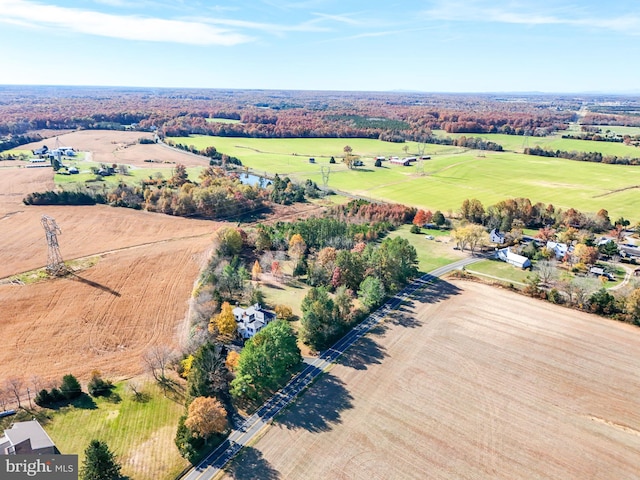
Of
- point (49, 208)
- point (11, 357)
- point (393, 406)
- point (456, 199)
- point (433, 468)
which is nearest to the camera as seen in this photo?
point (433, 468)

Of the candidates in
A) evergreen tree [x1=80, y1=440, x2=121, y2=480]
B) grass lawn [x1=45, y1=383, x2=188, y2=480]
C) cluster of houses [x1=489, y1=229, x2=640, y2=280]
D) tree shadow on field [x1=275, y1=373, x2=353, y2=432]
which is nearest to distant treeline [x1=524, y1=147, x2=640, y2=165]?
cluster of houses [x1=489, y1=229, x2=640, y2=280]

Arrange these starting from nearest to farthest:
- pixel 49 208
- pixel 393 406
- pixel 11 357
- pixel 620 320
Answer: pixel 393 406 < pixel 11 357 < pixel 620 320 < pixel 49 208

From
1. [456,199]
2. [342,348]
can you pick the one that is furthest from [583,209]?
[342,348]

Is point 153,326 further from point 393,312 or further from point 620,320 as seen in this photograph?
point 620,320

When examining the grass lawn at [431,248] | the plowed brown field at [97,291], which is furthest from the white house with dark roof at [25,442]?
the grass lawn at [431,248]

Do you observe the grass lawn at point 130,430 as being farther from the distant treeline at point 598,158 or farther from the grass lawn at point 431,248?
the distant treeline at point 598,158

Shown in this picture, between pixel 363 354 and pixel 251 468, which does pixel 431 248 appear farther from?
pixel 251 468

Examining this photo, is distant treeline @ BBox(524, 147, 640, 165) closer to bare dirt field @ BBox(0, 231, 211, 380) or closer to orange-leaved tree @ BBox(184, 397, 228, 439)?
bare dirt field @ BBox(0, 231, 211, 380)
